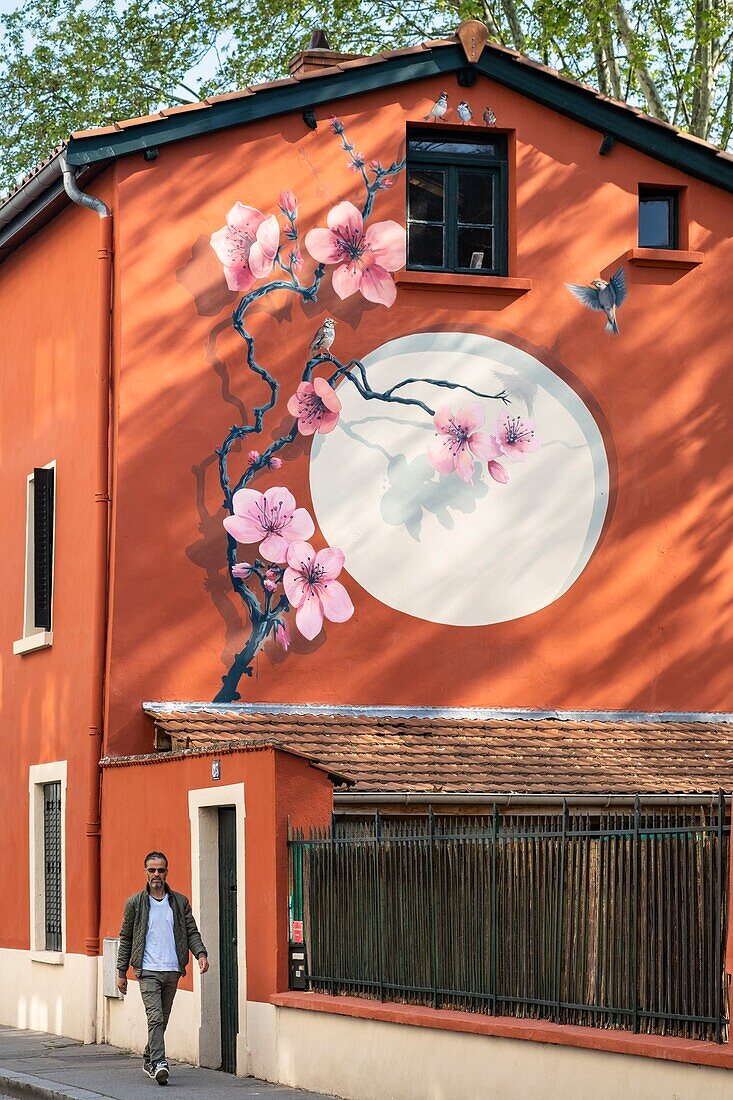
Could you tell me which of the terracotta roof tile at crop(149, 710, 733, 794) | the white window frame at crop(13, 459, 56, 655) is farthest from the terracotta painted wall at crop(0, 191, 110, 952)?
the terracotta roof tile at crop(149, 710, 733, 794)

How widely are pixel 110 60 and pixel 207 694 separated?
18.3 metres

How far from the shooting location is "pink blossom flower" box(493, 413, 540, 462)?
18.5 m

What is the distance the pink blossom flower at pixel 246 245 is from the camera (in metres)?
18.0

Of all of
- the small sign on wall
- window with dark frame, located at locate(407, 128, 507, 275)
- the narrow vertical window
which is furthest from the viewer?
the narrow vertical window

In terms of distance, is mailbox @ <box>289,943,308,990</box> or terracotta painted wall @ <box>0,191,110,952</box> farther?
terracotta painted wall @ <box>0,191,110,952</box>

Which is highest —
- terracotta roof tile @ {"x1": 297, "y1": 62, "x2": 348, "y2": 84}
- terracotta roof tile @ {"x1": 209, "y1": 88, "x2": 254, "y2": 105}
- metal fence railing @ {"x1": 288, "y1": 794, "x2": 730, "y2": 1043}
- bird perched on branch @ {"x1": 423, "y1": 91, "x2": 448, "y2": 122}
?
terracotta roof tile @ {"x1": 297, "y1": 62, "x2": 348, "y2": 84}

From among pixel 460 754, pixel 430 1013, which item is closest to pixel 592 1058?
pixel 430 1013

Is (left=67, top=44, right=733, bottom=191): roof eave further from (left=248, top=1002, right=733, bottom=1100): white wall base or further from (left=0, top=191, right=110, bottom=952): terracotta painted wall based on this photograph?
(left=248, top=1002, right=733, bottom=1100): white wall base

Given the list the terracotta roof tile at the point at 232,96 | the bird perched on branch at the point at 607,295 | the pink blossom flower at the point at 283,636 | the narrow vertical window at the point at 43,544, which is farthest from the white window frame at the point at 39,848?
the bird perched on branch at the point at 607,295

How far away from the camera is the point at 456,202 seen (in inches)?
740

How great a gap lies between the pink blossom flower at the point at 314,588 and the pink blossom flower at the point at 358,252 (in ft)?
8.44

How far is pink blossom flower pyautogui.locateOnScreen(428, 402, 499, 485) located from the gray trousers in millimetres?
6138

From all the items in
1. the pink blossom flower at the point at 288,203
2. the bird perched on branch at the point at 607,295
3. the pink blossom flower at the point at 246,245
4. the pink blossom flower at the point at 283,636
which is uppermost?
the pink blossom flower at the point at 288,203

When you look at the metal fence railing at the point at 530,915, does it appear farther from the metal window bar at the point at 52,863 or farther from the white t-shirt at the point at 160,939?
the metal window bar at the point at 52,863
